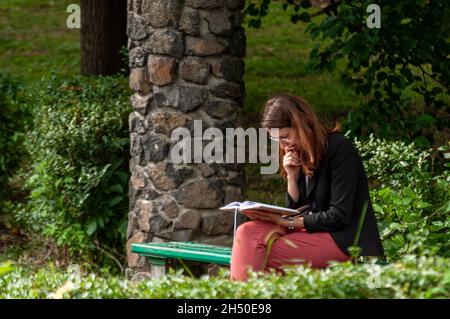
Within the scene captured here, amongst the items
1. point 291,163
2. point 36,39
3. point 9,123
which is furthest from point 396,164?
point 36,39

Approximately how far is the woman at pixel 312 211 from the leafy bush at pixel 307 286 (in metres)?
1.24

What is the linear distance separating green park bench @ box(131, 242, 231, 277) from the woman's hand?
0.54 metres

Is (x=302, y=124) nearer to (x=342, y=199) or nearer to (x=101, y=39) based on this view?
(x=342, y=199)

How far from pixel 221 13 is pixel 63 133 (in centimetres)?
154

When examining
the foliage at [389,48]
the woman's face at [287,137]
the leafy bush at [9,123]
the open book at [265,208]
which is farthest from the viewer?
the leafy bush at [9,123]

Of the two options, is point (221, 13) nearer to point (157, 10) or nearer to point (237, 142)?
point (157, 10)

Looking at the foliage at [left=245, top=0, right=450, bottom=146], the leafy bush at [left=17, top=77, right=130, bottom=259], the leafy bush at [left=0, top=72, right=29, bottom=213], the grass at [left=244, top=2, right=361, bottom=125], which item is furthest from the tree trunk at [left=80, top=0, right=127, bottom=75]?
the leafy bush at [left=17, top=77, right=130, bottom=259]

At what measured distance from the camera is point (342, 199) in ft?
17.4

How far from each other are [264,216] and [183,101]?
6.64ft

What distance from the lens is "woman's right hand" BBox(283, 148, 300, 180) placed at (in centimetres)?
549

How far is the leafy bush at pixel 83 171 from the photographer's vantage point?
7.85 meters

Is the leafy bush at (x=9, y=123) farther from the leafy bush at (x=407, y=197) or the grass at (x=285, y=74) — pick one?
the leafy bush at (x=407, y=197)

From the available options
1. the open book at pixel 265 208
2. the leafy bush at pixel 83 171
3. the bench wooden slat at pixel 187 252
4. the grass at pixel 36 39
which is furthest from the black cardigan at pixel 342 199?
the grass at pixel 36 39

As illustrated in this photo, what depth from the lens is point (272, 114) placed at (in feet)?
17.8
